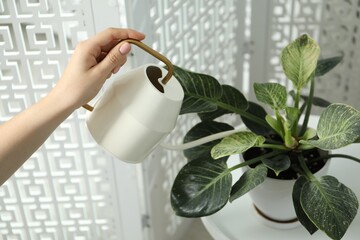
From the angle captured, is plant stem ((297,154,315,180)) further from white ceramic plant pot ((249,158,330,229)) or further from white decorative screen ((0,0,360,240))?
white decorative screen ((0,0,360,240))

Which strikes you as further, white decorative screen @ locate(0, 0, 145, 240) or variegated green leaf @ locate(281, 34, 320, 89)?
white decorative screen @ locate(0, 0, 145, 240)

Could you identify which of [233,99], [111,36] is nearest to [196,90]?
[233,99]

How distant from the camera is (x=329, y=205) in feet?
2.82

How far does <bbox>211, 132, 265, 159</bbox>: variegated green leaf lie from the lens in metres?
0.90

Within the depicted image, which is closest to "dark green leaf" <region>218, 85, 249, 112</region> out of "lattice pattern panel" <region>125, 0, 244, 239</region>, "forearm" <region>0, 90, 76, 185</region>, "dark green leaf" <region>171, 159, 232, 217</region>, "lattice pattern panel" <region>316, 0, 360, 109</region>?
"dark green leaf" <region>171, 159, 232, 217</region>

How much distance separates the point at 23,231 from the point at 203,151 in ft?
1.76

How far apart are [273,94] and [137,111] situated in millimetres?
280

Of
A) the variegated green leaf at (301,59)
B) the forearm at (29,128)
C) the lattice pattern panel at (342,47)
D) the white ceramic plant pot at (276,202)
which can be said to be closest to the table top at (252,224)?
the white ceramic plant pot at (276,202)

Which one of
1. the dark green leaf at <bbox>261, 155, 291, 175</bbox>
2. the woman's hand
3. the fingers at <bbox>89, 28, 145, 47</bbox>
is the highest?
the fingers at <bbox>89, 28, 145, 47</bbox>

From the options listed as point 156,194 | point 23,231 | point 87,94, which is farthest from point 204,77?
point 23,231

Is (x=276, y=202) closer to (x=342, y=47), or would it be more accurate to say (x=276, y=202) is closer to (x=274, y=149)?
(x=274, y=149)

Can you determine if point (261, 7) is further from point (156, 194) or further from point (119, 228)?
point (119, 228)

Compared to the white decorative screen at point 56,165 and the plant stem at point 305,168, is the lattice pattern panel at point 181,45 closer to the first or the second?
the white decorative screen at point 56,165

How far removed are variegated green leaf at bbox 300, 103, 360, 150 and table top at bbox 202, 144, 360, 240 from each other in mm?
198
